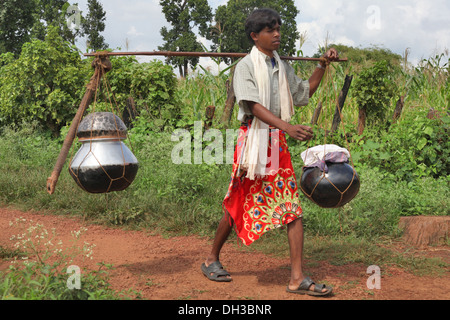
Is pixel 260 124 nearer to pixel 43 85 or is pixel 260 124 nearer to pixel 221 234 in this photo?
pixel 221 234

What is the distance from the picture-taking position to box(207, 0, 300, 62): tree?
34469mm

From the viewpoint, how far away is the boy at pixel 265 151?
3.30 m

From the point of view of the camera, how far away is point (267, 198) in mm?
3447

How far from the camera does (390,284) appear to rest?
3635mm

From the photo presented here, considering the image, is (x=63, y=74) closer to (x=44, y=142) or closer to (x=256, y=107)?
(x=44, y=142)

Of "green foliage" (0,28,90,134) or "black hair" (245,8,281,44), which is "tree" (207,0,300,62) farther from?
"black hair" (245,8,281,44)

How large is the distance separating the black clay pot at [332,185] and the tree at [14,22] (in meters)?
13.6

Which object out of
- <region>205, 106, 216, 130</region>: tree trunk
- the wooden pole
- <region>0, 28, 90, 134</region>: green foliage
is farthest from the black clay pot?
<region>0, 28, 90, 134</region>: green foliage

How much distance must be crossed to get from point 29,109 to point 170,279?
20.3 feet

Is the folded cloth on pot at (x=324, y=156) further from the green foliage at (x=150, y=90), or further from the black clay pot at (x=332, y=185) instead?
the green foliage at (x=150, y=90)

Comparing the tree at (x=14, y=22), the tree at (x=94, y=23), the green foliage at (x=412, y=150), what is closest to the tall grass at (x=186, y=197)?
the green foliage at (x=412, y=150)

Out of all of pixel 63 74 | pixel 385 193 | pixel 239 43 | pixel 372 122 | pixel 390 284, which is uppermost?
pixel 239 43
